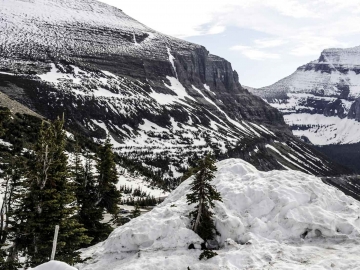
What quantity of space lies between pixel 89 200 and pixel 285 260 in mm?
22089

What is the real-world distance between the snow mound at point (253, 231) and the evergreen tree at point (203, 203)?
441 millimetres

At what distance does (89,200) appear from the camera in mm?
32062

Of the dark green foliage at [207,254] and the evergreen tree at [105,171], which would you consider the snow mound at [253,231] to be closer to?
the dark green foliage at [207,254]

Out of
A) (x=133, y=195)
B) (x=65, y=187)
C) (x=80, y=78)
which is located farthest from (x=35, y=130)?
(x=80, y=78)

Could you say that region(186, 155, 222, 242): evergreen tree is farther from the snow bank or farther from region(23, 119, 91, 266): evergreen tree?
the snow bank

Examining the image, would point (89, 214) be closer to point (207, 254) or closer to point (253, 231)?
point (207, 254)

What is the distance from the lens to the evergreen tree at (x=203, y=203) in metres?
17.4

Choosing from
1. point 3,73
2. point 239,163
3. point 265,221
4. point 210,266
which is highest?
point 3,73

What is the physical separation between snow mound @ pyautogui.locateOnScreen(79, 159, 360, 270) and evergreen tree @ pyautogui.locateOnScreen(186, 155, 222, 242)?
1.45ft

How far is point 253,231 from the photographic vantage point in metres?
17.3

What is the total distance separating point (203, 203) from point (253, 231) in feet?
10.0

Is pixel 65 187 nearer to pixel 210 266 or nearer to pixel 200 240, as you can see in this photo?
pixel 200 240

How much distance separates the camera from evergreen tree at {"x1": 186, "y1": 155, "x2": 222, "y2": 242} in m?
17.4

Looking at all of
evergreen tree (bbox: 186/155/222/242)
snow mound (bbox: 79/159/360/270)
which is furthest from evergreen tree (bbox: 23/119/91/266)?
evergreen tree (bbox: 186/155/222/242)
